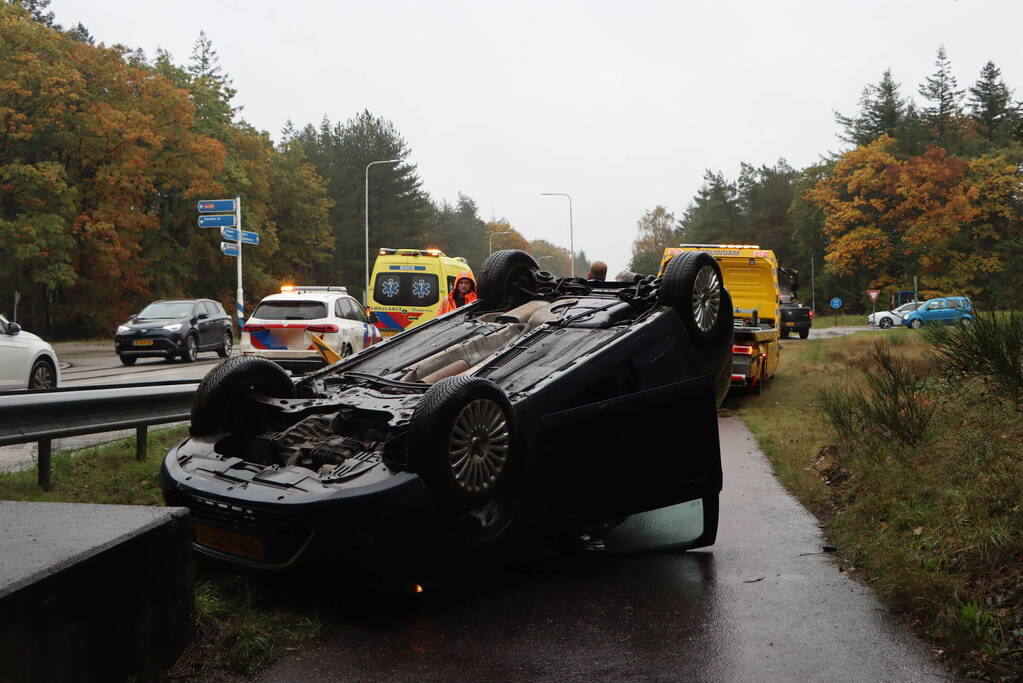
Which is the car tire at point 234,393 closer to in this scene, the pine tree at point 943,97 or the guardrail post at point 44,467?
the guardrail post at point 44,467

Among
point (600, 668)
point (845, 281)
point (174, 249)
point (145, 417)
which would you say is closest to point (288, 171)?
point (174, 249)

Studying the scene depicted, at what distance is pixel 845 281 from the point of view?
226ft

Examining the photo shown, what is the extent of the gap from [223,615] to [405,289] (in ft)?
57.5

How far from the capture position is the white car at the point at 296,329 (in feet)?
56.4

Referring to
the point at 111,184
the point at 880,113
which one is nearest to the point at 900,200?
the point at 880,113

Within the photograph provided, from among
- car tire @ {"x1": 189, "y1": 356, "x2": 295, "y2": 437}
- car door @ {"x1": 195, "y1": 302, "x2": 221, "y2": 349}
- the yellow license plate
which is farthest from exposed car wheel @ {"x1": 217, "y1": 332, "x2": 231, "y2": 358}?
the yellow license plate

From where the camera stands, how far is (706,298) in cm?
596

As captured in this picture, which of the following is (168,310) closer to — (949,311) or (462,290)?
(462,290)

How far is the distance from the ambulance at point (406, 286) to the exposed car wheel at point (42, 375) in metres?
8.28

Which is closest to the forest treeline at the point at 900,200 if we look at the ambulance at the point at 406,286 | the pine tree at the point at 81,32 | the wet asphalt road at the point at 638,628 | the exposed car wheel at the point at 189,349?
the ambulance at the point at 406,286

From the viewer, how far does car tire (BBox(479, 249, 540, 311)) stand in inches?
264

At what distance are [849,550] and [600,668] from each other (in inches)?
98.3

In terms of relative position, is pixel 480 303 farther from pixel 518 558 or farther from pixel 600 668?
pixel 600 668

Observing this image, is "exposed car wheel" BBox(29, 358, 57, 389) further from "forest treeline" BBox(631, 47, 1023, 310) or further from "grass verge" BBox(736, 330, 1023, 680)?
"forest treeline" BBox(631, 47, 1023, 310)
